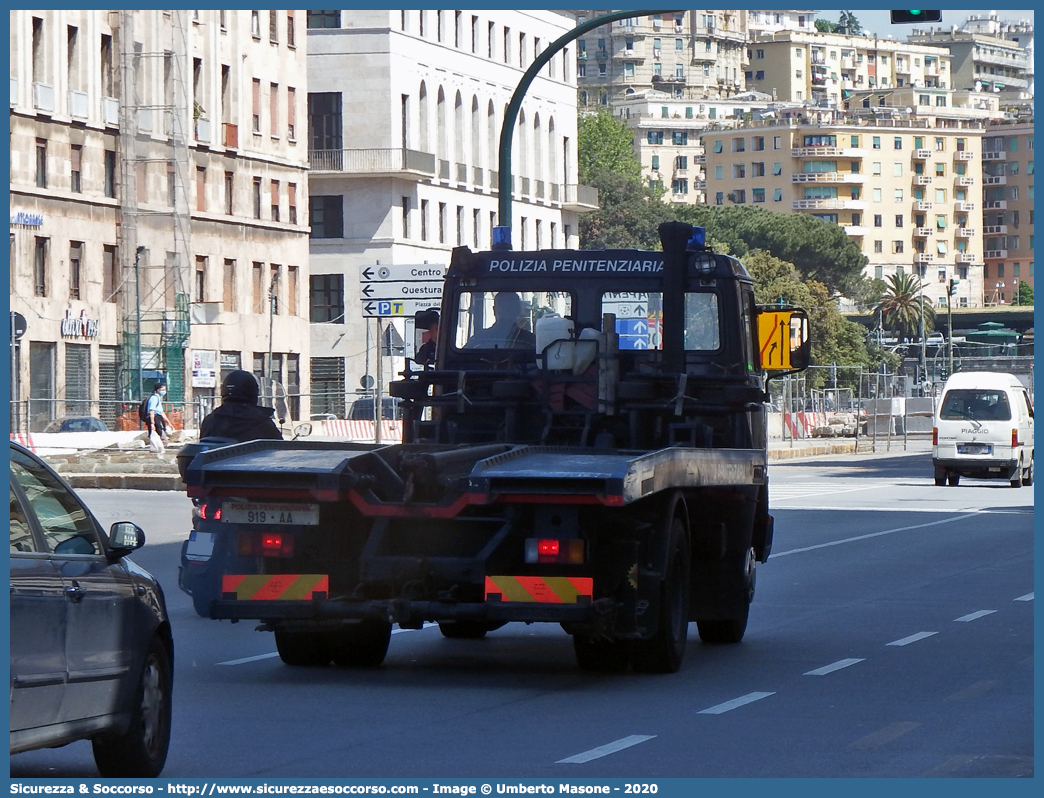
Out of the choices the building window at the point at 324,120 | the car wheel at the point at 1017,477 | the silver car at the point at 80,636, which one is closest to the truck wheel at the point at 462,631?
the silver car at the point at 80,636

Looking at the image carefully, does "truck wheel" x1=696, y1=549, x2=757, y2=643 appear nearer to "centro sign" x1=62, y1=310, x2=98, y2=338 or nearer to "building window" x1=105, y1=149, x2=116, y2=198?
"centro sign" x1=62, y1=310, x2=98, y2=338

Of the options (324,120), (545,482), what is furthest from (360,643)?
(324,120)

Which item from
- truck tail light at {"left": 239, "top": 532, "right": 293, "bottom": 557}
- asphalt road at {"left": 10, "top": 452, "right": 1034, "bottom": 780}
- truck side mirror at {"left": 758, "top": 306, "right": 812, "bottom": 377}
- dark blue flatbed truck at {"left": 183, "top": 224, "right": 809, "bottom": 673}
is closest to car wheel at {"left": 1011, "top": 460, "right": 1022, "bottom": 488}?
asphalt road at {"left": 10, "top": 452, "right": 1034, "bottom": 780}

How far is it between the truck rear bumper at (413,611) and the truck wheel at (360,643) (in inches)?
34.6

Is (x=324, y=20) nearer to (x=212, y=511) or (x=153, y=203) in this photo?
(x=153, y=203)

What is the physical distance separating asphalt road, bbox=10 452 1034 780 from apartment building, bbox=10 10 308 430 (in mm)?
41193

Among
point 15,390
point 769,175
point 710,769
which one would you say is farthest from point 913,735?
point 769,175

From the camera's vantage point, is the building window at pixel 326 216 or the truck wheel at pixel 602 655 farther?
the building window at pixel 326 216

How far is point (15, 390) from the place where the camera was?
194 ft

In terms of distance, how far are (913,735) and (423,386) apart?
5.01 metres

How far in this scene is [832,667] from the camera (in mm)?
12898

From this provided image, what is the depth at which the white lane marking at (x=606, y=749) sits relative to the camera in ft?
29.9

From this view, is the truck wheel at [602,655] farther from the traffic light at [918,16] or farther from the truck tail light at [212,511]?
the traffic light at [918,16]

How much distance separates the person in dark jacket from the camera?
14164 mm
